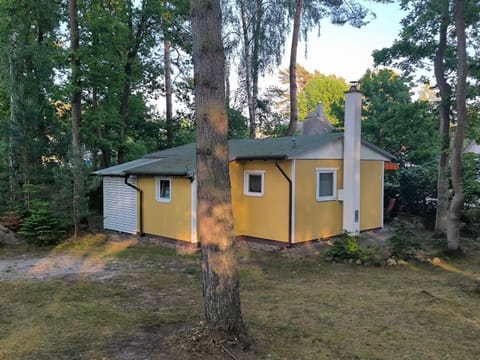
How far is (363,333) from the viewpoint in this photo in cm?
443

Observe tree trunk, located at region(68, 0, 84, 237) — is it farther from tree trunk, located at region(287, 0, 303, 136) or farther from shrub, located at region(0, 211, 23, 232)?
tree trunk, located at region(287, 0, 303, 136)

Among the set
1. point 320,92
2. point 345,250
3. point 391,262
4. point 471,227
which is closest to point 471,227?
point 471,227

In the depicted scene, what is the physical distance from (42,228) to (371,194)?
10.1 metres

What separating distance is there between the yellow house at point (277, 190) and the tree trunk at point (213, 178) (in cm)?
604

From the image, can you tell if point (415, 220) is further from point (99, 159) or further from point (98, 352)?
point (99, 159)

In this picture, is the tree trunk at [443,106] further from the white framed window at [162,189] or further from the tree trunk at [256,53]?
the tree trunk at [256,53]

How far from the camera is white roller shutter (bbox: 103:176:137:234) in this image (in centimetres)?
1202

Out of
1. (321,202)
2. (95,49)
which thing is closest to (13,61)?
(95,49)

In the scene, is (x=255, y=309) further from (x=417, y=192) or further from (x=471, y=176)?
(x=417, y=192)

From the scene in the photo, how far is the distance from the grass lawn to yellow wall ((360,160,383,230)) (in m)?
3.78

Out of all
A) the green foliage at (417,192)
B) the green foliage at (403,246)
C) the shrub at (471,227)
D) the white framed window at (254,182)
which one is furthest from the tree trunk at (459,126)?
the green foliage at (417,192)

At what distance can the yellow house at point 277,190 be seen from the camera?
33.7 feet

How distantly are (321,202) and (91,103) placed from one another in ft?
39.6

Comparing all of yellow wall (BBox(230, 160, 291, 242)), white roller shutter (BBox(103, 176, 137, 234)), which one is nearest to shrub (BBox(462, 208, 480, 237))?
yellow wall (BBox(230, 160, 291, 242))
